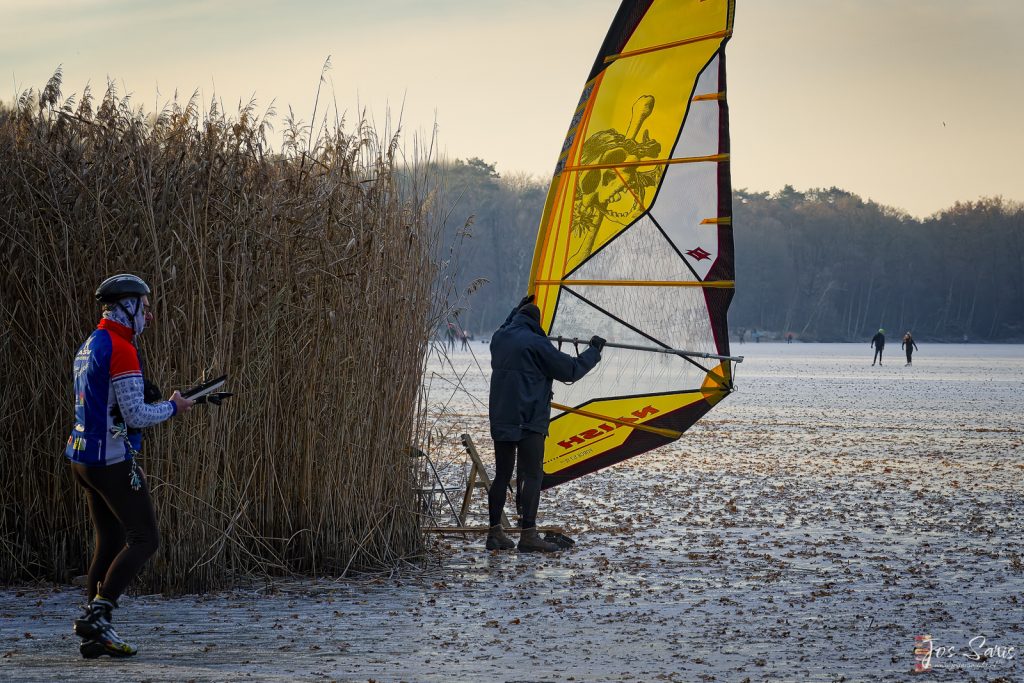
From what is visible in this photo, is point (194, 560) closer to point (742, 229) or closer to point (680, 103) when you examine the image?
point (680, 103)

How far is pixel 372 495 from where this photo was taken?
24.6 feet

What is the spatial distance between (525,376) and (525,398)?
158mm

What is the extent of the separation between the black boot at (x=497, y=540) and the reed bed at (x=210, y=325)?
1.19 m

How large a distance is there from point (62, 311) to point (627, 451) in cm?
435

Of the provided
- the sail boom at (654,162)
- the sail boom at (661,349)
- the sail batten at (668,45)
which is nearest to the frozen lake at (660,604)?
the sail boom at (661,349)

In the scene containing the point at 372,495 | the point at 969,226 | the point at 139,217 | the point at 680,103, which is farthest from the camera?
the point at 969,226

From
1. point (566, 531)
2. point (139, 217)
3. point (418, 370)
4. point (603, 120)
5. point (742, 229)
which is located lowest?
point (566, 531)

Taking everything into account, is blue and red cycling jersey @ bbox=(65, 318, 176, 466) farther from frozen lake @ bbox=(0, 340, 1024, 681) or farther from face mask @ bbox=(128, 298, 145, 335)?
frozen lake @ bbox=(0, 340, 1024, 681)

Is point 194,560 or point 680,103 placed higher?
point 680,103

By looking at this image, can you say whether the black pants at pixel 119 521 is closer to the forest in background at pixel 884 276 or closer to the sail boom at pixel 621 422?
the sail boom at pixel 621 422

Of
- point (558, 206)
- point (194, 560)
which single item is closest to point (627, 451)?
point (558, 206)

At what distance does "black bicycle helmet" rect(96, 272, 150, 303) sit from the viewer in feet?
18.2

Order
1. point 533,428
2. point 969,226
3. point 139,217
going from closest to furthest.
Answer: point 139,217 < point 533,428 < point 969,226

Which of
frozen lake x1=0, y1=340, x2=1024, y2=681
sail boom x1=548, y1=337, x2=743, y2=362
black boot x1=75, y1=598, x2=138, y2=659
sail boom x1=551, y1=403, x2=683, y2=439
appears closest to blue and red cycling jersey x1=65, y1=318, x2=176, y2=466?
black boot x1=75, y1=598, x2=138, y2=659
